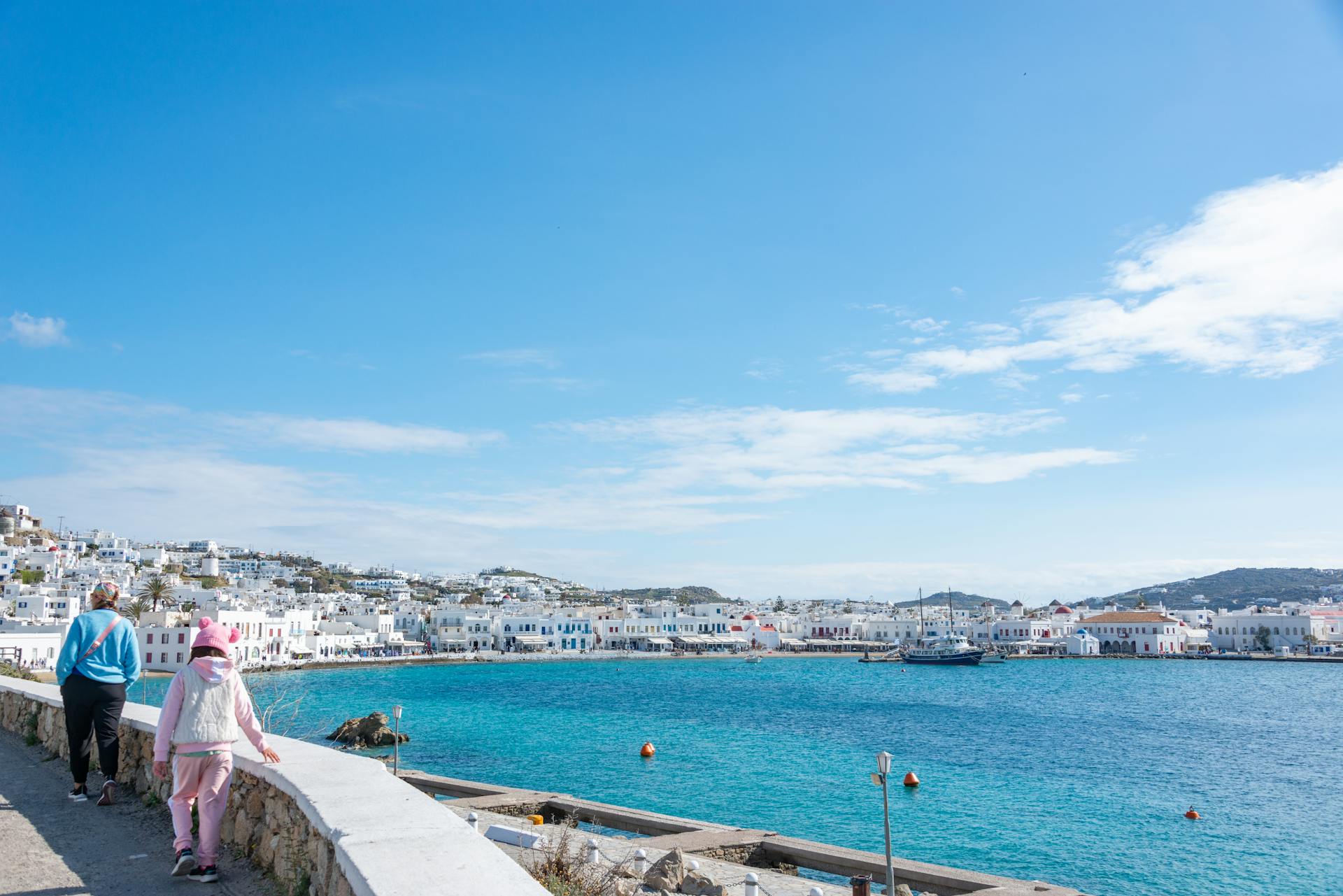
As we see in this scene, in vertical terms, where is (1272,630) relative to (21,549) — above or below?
below

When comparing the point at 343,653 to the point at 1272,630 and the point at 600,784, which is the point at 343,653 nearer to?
the point at 600,784

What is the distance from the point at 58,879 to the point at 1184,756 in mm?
38079

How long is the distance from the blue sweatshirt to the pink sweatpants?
204 cm

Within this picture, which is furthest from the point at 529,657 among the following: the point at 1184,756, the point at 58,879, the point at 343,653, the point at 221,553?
the point at 221,553

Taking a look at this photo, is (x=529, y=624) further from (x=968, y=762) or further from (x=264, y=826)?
(x=264, y=826)

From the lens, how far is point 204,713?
15.5 feet

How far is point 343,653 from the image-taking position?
9275 centimetres

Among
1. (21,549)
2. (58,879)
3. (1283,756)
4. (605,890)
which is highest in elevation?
(21,549)

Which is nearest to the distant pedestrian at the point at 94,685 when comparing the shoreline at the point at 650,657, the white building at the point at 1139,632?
the shoreline at the point at 650,657

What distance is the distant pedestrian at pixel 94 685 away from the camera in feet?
20.9

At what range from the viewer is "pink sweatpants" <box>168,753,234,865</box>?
462 cm

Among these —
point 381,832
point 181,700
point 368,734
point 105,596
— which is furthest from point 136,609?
point 381,832

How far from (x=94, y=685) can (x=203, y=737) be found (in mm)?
2445

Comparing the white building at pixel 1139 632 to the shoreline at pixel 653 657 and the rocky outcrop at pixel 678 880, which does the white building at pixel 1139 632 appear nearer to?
the shoreline at pixel 653 657
